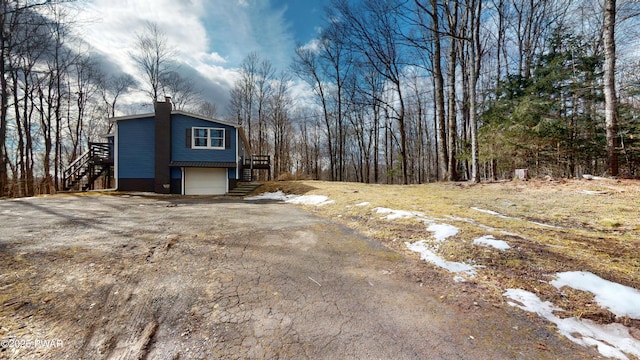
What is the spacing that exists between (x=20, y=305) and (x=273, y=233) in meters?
2.90

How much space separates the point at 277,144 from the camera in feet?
95.0

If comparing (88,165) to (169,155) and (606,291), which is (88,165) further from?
(606,291)

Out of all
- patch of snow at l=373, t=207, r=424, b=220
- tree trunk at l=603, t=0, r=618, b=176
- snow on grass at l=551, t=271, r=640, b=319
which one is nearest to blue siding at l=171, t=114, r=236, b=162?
patch of snow at l=373, t=207, r=424, b=220

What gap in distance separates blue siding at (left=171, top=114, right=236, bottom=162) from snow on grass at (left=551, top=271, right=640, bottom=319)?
46.9 ft

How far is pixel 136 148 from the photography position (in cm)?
1347

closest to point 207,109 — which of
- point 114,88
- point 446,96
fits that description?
point 114,88

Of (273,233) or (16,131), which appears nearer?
(273,233)

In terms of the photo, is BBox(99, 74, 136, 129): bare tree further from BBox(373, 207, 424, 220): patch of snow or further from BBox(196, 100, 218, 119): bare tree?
BBox(373, 207, 424, 220): patch of snow

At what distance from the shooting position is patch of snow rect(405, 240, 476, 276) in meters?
2.69

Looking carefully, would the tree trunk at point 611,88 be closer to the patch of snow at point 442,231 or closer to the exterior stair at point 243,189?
the patch of snow at point 442,231

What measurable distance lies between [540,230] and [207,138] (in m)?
14.9

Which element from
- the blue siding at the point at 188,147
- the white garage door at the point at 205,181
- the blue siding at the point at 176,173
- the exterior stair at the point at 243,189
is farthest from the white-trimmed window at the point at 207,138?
the exterior stair at the point at 243,189

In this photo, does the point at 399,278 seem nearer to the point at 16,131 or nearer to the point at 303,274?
the point at 303,274

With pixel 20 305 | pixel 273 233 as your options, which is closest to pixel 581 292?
pixel 273 233
